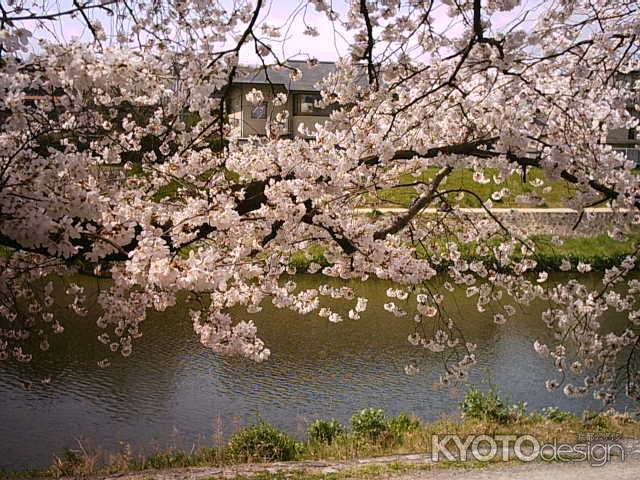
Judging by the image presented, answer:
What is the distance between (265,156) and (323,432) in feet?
9.83

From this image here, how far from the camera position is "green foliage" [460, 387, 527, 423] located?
680 centimetres

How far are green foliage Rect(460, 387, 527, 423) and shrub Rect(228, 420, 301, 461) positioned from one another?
1.96 metres

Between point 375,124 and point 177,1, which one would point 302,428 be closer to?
point 375,124

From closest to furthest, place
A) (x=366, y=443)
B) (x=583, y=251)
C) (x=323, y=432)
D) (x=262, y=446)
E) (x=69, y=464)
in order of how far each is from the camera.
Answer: (x=69, y=464), (x=262, y=446), (x=366, y=443), (x=323, y=432), (x=583, y=251)

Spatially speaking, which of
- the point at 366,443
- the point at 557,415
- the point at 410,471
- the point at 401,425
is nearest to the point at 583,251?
the point at 557,415

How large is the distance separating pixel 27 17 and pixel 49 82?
30 cm

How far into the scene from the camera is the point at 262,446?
232 inches

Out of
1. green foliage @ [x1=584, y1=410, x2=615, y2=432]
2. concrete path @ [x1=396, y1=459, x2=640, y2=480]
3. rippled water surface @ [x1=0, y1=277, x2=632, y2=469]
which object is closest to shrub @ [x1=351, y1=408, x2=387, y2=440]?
rippled water surface @ [x1=0, y1=277, x2=632, y2=469]

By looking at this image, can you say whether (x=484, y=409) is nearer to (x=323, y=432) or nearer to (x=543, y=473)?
(x=323, y=432)

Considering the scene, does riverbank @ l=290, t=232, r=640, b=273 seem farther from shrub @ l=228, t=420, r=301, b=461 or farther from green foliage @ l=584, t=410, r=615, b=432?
shrub @ l=228, t=420, r=301, b=461

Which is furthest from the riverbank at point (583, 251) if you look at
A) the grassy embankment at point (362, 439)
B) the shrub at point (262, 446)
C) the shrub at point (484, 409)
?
the shrub at point (262, 446)

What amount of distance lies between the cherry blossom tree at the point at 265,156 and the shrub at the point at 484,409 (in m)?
1.29

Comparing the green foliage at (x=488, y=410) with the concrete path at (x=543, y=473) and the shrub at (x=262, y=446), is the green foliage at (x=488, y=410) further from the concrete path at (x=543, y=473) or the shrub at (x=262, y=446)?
the shrub at (x=262, y=446)

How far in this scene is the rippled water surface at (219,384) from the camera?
23.7 ft
